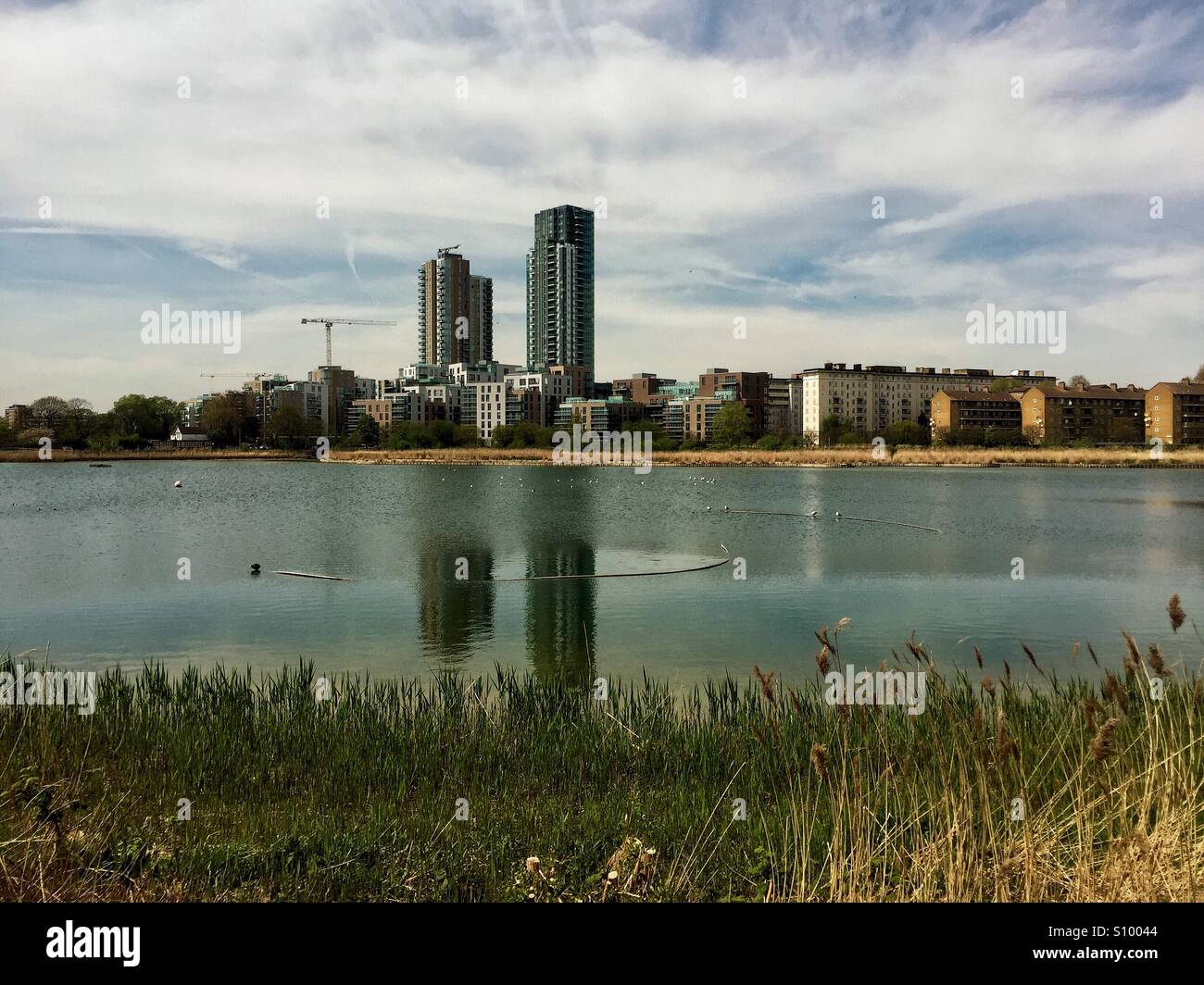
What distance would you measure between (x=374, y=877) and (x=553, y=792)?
7.65ft

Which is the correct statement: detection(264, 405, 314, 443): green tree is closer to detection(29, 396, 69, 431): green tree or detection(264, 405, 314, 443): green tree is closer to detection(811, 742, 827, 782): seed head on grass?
detection(29, 396, 69, 431): green tree

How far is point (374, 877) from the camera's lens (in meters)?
5.78

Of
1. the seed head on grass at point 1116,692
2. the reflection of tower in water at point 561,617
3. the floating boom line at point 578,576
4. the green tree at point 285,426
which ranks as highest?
the green tree at point 285,426

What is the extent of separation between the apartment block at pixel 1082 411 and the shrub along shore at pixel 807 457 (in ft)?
146

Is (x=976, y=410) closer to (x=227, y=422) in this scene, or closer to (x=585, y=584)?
(x=227, y=422)

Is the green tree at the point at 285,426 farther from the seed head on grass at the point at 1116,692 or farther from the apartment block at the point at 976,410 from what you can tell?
the seed head on grass at the point at 1116,692

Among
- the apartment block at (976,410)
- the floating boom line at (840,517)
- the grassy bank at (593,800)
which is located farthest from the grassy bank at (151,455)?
the grassy bank at (593,800)

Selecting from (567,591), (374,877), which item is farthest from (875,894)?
(567,591)

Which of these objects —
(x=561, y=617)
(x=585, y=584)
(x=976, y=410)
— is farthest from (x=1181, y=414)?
(x=561, y=617)

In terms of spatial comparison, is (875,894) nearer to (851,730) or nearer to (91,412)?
(851,730)

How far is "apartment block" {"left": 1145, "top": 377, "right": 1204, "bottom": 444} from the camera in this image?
150 m

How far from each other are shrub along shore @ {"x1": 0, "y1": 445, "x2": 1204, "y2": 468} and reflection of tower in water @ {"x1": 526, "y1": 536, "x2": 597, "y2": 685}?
80.1 m

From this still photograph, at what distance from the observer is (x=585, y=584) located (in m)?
22.5

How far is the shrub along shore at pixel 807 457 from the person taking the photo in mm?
101875
